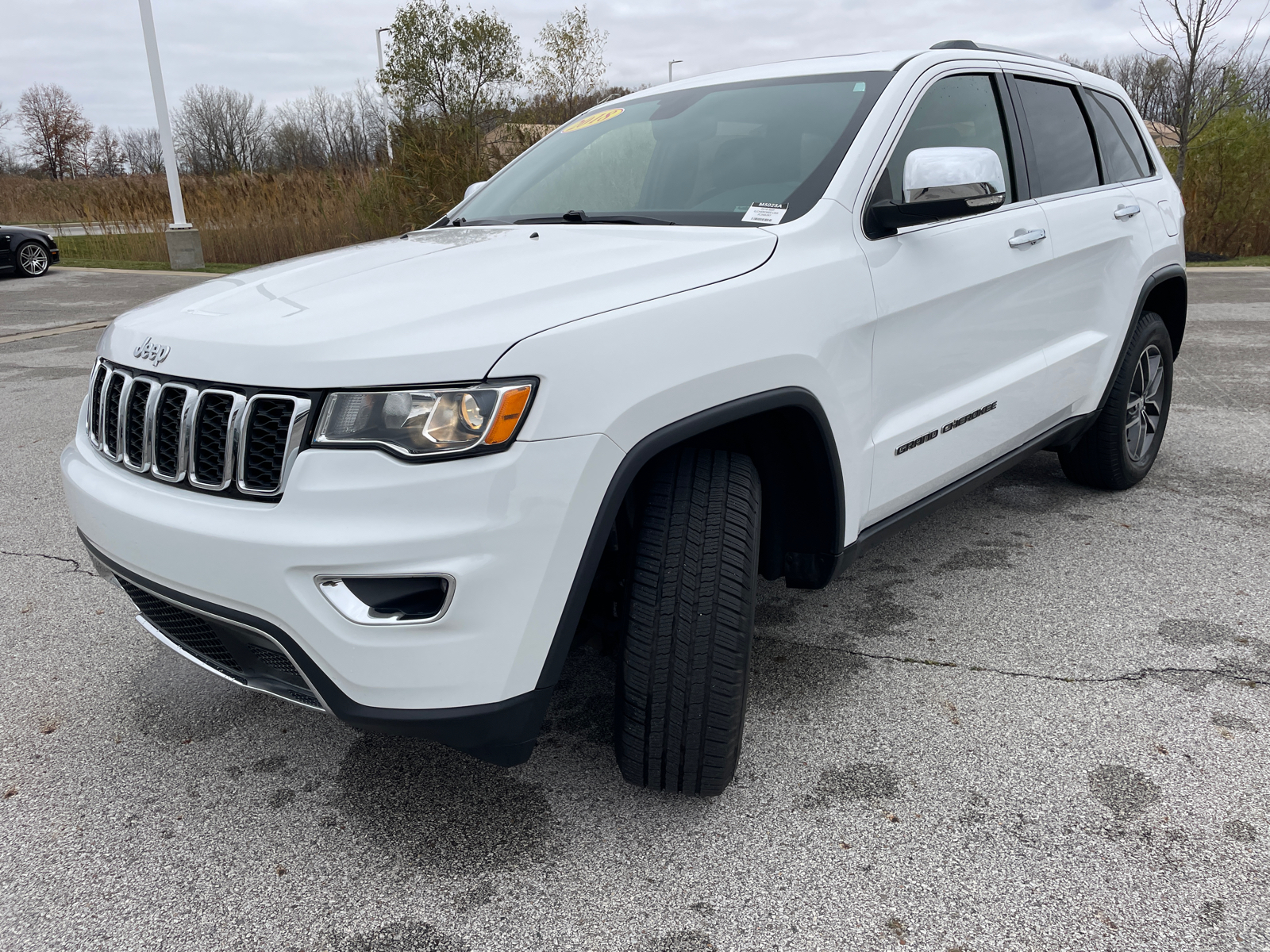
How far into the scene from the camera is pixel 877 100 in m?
2.61

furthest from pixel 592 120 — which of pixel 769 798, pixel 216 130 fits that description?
pixel 216 130

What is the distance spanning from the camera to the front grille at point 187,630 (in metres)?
1.98

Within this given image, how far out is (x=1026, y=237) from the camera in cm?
299

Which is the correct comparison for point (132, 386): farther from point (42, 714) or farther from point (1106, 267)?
point (1106, 267)

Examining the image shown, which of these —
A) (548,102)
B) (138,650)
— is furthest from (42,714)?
(548,102)

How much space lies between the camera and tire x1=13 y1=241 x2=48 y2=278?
51.0ft

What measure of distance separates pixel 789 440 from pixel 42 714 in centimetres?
221

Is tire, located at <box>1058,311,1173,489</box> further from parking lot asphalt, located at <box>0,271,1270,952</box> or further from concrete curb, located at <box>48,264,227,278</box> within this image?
concrete curb, located at <box>48,264,227,278</box>

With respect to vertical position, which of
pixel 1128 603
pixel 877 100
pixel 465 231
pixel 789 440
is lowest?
pixel 1128 603

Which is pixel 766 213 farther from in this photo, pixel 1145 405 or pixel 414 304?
pixel 1145 405

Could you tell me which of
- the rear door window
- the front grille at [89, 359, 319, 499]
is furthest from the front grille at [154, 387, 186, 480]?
the rear door window

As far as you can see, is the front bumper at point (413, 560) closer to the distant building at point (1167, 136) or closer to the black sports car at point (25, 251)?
the black sports car at point (25, 251)

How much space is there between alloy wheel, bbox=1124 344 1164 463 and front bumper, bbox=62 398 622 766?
3163 mm

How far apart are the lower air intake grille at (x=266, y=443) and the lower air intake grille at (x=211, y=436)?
0.24ft
